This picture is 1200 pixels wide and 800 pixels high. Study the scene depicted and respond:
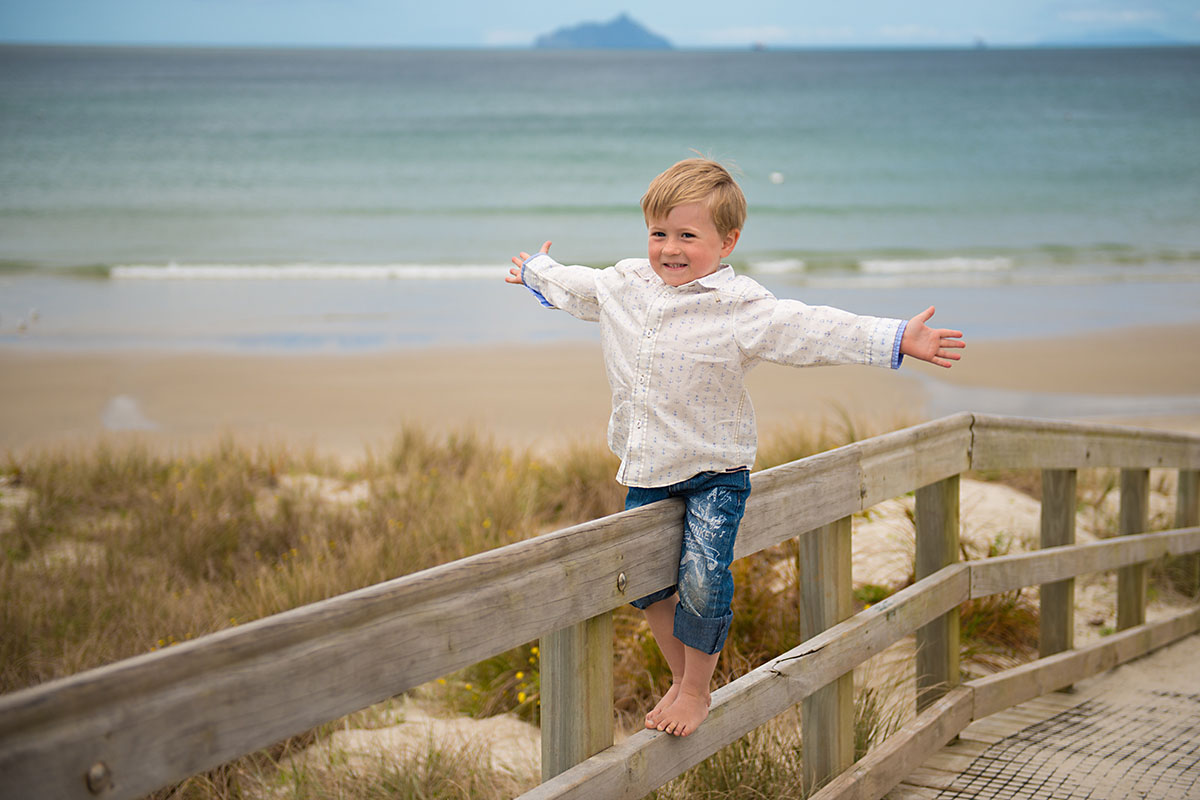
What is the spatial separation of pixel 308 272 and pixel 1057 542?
17.1 metres

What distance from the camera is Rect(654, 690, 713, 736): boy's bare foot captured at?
226 cm

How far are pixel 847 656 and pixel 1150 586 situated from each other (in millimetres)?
3881

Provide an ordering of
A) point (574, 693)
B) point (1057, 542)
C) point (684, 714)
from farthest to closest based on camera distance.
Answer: point (1057, 542) < point (684, 714) < point (574, 693)

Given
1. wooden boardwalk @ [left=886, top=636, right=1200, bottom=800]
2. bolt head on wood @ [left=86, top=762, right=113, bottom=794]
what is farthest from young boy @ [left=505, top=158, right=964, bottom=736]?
bolt head on wood @ [left=86, top=762, right=113, bottom=794]

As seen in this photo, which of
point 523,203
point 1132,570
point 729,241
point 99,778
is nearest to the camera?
point 99,778

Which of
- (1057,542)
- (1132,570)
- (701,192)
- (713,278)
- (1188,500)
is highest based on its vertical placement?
(701,192)

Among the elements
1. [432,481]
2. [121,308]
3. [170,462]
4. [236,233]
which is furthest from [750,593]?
[236,233]

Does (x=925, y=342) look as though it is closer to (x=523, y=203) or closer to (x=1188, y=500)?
(x=1188, y=500)

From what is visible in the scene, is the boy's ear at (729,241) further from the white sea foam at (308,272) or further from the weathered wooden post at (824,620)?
the white sea foam at (308,272)

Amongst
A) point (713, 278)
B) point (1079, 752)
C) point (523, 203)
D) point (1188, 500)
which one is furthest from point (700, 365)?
point (523, 203)

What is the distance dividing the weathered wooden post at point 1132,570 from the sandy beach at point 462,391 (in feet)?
12.7

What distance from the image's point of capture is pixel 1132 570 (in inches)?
185

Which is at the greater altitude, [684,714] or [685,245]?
[685,245]

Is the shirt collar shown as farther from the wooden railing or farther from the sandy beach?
the sandy beach
